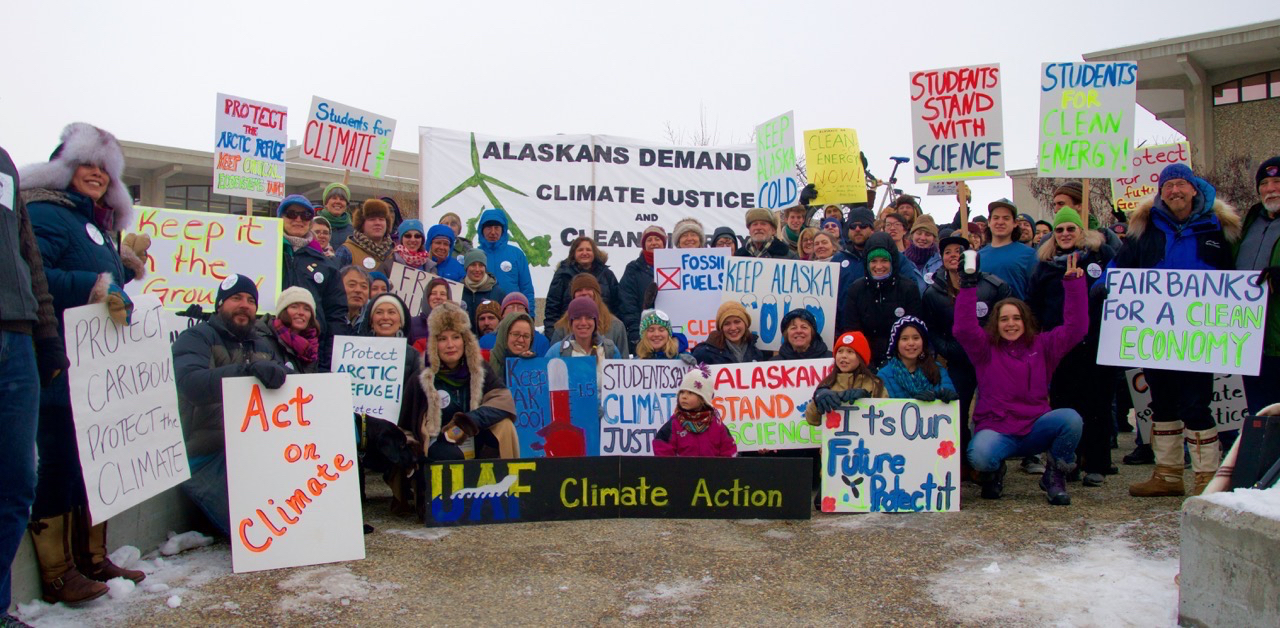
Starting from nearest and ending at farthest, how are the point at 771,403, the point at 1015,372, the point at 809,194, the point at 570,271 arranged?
Result: the point at 1015,372 < the point at 771,403 < the point at 570,271 < the point at 809,194

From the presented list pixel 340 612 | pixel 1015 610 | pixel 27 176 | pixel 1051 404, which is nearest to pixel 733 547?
pixel 1015 610

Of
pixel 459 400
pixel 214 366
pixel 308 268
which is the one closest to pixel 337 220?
pixel 308 268

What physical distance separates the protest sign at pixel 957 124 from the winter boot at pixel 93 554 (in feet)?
21.6

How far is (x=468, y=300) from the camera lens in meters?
8.16

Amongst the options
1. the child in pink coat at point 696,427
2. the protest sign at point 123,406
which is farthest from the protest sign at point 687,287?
the protest sign at point 123,406

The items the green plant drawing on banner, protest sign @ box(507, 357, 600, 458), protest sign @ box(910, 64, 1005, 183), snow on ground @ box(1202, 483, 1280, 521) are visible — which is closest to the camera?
snow on ground @ box(1202, 483, 1280, 521)

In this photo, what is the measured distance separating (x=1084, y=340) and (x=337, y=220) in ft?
20.7

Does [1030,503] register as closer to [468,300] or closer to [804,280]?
[804,280]

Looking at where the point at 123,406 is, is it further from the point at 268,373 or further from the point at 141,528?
the point at 141,528

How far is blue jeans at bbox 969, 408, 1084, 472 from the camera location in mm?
6043

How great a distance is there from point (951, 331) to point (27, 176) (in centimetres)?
540

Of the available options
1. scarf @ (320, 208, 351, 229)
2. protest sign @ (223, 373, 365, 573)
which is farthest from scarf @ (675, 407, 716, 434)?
scarf @ (320, 208, 351, 229)

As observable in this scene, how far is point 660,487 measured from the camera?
5688 millimetres

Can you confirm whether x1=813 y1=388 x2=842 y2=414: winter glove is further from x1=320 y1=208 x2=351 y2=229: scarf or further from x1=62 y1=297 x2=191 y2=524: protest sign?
x1=320 y1=208 x2=351 y2=229: scarf
